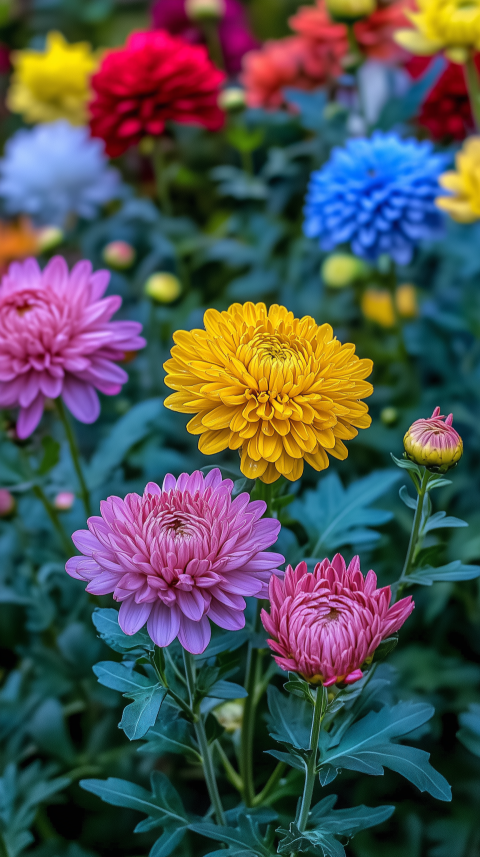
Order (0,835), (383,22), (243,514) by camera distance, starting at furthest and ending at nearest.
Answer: (383,22)
(0,835)
(243,514)

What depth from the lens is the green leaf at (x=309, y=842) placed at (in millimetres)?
454

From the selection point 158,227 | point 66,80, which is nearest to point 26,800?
point 158,227

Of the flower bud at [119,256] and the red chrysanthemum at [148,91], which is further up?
the red chrysanthemum at [148,91]

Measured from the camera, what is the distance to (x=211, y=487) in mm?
474

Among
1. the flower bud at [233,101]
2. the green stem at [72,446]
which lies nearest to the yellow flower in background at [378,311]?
the flower bud at [233,101]

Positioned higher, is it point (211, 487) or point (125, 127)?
point (125, 127)

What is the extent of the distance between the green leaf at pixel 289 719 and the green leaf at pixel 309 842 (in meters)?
0.05

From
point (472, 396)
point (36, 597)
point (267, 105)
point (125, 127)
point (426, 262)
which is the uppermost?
point (267, 105)

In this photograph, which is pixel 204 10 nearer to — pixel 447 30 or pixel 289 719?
pixel 447 30

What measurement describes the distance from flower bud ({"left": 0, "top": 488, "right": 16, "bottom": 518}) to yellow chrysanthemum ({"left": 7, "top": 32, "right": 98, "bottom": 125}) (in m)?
1.05

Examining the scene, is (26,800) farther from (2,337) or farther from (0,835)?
(2,337)

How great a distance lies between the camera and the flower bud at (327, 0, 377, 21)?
1.02 meters

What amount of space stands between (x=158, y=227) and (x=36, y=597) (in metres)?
0.79

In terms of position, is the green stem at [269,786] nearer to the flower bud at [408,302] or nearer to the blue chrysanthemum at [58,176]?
the flower bud at [408,302]
